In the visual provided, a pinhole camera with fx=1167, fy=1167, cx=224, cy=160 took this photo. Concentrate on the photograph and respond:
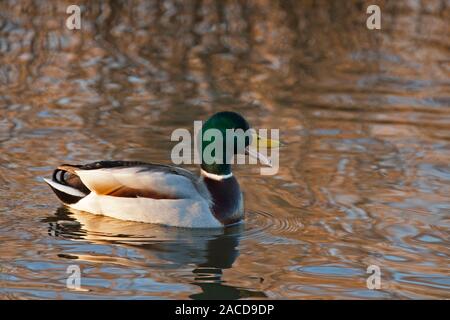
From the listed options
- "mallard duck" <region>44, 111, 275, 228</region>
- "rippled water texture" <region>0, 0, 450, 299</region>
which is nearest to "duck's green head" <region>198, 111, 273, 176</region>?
"mallard duck" <region>44, 111, 275, 228</region>

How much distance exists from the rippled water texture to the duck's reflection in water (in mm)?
20

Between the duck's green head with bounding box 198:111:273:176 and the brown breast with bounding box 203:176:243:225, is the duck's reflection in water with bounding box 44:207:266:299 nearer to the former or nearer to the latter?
the brown breast with bounding box 203:176:243:225

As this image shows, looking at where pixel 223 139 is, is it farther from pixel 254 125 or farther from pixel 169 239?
pixel 254 125

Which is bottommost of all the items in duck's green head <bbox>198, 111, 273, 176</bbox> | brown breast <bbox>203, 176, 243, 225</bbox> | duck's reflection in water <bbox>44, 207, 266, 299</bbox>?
duck's reflection in water <bbox>44, 207, 266, 299</bbox>

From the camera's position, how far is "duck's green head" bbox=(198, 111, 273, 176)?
912 centimetres

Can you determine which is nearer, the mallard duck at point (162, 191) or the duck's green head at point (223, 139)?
the mallard duck at point (162, 191)

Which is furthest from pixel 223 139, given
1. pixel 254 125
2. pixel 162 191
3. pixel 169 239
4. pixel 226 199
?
pixel 254 125

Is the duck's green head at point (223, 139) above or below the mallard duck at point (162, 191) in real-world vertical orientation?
above

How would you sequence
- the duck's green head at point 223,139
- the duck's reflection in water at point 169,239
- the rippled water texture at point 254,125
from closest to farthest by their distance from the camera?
the rippled water texture at point 254,125, the duck's reflection in water at point 169,239, the duck's green head at point 223,139

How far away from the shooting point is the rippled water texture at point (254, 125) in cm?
795

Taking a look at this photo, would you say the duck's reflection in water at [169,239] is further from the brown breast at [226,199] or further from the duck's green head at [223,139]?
the duck's green head at [223,139]

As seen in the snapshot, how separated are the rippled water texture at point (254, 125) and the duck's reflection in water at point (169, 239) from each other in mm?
20

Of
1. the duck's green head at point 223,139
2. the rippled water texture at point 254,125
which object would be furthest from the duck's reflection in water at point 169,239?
the duck's green head at point 223,139

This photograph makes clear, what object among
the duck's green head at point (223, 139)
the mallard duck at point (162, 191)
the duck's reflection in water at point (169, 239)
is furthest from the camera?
the duck's green head at point (223, 139)
